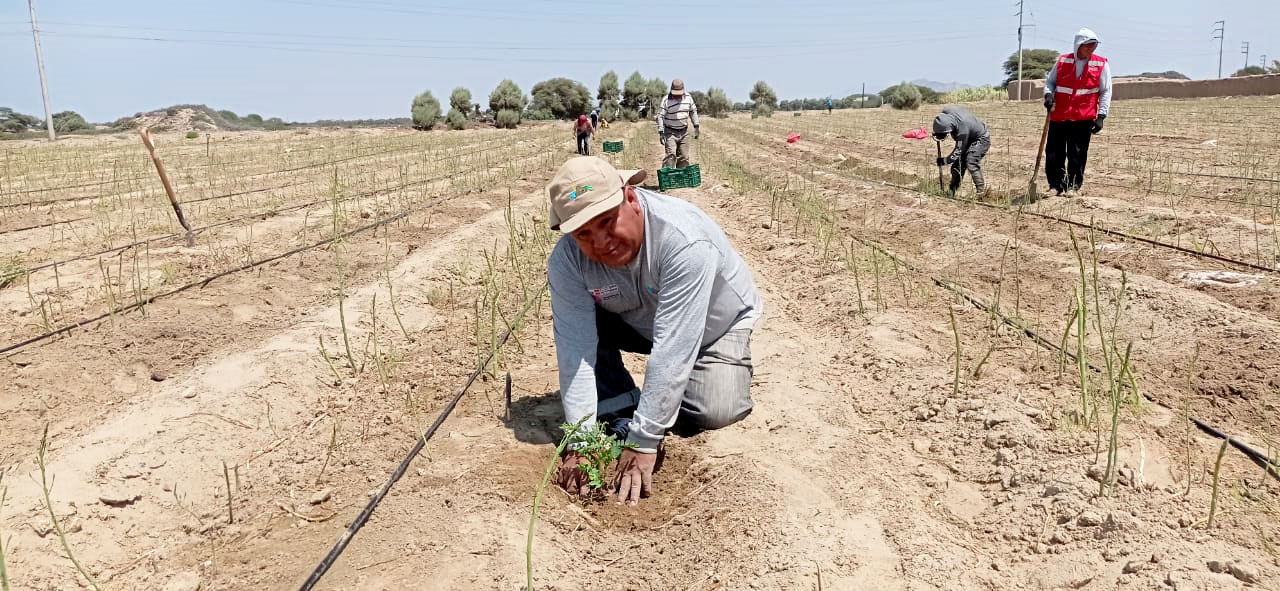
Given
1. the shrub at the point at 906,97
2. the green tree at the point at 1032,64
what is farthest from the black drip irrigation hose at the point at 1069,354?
the green tree at the point at 1032,64

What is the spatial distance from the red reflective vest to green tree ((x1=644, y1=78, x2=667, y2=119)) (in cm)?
3548

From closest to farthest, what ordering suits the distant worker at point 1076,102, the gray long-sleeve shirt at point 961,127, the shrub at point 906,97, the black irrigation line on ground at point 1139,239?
1. the black irrigation line on ground at point 1139,239
2. the distant worker at point 1076,102
3. the gray long-sleeve shirt at point 961,127
4. the shrub at point 906,97

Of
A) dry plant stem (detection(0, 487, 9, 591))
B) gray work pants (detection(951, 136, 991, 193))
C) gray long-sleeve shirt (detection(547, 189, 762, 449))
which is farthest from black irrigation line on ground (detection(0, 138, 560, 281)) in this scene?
gray work pants (detection(951, 136, 991, 193))

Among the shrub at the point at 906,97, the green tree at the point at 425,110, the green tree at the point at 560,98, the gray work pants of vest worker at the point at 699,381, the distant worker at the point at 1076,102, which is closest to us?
the gray work pants of vest worker at the point at 699,381

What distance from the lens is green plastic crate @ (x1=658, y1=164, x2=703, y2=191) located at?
9195 mm

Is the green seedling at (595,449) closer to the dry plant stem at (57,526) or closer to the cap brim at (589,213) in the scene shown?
the cap brim at (589,213)

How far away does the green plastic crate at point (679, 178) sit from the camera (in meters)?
9.20

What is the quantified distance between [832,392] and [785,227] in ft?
11.5

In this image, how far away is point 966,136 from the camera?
284 inches

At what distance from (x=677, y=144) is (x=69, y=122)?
42.1m

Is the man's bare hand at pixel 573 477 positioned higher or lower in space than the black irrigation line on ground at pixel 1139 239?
lower

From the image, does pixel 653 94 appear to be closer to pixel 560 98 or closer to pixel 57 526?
pixel 560 98

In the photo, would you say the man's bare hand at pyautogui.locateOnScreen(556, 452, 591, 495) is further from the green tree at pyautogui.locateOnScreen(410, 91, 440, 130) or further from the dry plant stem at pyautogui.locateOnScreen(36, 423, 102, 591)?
the green tree at pyautogui.locateOnScreen(410, 91, 440, 130)

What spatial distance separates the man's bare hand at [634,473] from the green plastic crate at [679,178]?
693 centimetres
